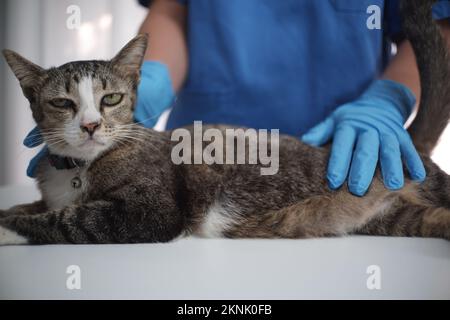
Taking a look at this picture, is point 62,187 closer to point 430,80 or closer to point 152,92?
point 152,92

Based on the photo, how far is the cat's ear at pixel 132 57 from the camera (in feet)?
2.75

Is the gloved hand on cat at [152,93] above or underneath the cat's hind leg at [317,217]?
above

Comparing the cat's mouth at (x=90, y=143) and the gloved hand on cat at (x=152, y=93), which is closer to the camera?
the cat's mouth at (x=90, y=143)

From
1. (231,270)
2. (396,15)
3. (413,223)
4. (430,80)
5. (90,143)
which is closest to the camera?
(231,270)

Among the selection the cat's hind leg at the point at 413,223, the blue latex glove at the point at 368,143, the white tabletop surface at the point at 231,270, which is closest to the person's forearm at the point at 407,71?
the blue latex glove at the point at 368,143

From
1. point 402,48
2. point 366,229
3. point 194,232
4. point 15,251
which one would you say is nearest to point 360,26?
point 402,48

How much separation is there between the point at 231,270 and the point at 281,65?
0.65m

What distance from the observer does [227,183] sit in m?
0.92

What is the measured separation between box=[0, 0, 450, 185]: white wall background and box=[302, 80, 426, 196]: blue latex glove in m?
0.11

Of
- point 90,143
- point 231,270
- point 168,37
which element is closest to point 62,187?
point 90,143

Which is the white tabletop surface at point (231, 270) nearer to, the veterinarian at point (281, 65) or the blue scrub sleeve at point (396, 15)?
the veterinarian at point (281, 65)

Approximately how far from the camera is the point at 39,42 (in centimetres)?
88

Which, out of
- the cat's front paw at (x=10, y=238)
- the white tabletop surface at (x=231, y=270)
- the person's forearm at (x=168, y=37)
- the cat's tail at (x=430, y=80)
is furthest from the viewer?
the person's forearm at (x=168, y=37)

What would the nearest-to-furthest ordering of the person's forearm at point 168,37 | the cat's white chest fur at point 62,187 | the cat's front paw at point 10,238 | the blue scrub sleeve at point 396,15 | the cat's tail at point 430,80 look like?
the cat's front paw at point 10,238 < the cat's white chest fur at point 62,187 < the cat's tail at point 430,80 < the blue scrub sleeve at point 396,15 < the person's forearm at point 168,37
